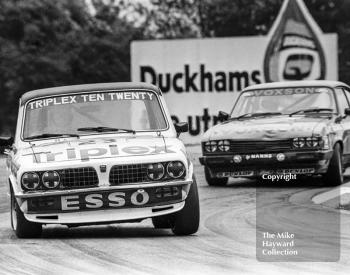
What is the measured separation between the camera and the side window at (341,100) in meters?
18.2

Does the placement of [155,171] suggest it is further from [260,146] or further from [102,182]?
[260,146]

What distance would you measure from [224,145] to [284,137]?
0.90 metres

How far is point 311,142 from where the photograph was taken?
55.1 feet

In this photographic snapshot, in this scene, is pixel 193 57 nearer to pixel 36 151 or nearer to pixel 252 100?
pixel 252 100

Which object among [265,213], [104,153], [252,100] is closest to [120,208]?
[104,153]

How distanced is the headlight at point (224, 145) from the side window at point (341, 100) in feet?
6.50

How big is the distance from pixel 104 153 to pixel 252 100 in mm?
7765

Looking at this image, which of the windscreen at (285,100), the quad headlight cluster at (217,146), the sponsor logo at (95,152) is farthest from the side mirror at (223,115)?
the sponsor logo at (95,152)

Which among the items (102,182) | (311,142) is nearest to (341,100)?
(311,142)

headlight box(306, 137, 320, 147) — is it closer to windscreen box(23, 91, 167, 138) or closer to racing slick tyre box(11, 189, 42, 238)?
windscreen box(23, 91, 167, 138)

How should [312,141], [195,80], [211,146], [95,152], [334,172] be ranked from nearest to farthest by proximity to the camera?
1. [95,152]
2. [312,141]
3. [334,172]
4. [211,146]
5. [195,80]

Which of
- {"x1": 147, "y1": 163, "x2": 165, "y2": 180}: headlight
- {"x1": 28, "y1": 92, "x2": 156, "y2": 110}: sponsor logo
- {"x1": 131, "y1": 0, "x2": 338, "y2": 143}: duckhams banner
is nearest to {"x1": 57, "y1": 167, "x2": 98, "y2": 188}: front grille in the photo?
{"x1": 147, "y1": 163, "x2": 165, "y2": 180}: headlight

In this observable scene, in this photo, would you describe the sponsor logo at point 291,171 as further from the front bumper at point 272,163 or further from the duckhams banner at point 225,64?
the duckhams banner at point 225,64

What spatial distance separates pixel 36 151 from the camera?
11.2m
